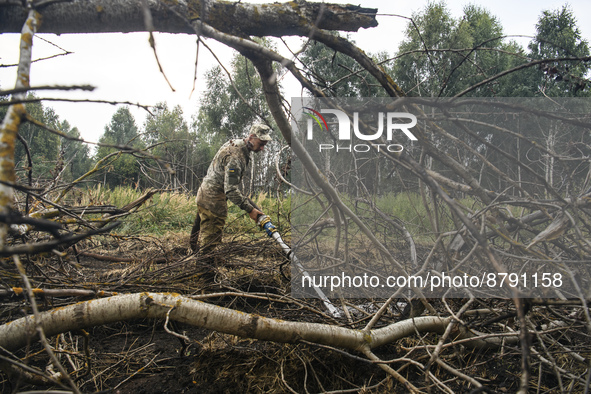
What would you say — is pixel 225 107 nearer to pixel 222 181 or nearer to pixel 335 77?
pixel 335 77

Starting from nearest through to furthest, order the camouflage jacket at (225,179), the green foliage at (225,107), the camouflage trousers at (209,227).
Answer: the camouflage jacket at (225,179) < the camouflage trousers at (209,227) < the green foliage at (225,107)

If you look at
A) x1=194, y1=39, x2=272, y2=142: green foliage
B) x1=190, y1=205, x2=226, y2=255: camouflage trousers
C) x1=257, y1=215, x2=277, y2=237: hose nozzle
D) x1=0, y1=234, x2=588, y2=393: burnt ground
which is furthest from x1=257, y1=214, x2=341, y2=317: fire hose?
x1=194, y1=39, x2=272, y2=142: green foliage

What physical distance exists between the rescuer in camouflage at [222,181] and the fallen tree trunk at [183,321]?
248cm

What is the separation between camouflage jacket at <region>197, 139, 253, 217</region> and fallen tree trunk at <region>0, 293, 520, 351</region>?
2.49m

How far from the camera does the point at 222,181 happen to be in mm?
4844

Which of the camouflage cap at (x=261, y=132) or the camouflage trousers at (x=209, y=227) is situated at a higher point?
the camouflage cap at (x=261, y=132)

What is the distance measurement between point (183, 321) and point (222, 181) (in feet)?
9.85

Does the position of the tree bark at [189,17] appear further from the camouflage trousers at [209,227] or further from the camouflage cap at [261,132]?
the camouflage trousers at [209,227]

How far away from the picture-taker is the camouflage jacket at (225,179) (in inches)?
176

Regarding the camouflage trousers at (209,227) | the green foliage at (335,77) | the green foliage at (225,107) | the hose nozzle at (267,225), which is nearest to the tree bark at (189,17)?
the green foliage at (335,77)

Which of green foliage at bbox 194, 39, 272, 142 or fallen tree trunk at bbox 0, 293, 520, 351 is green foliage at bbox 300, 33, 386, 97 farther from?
green foliage at bbox 194, 39, 272, 142

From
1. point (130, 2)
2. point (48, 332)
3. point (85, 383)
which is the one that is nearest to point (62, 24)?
point (130, 2)

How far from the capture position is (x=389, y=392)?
2.26m

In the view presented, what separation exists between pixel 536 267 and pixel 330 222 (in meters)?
1.70
